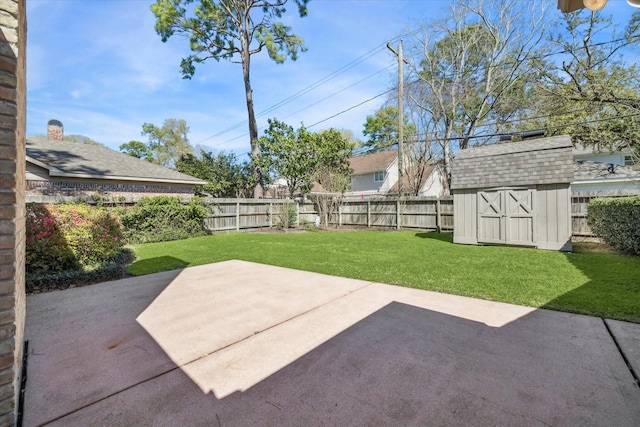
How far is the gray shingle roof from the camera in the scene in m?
7.20

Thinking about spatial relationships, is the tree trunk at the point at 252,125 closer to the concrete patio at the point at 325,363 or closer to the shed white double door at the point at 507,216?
the shed white double door at the point at 507,216

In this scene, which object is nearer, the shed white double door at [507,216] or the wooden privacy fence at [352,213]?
the shed white double door at [507,216]

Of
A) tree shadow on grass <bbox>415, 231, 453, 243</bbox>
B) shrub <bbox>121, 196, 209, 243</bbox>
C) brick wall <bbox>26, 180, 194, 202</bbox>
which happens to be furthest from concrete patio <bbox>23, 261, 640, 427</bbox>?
brick wall <bbox>26, 180, 194, 202</bbox>

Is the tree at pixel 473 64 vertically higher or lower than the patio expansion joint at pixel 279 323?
higher

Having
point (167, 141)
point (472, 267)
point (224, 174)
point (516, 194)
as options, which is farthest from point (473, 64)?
point (167, 141)

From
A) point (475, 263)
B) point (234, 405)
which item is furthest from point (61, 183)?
point (475, 263)

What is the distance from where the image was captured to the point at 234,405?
1694 millimetres

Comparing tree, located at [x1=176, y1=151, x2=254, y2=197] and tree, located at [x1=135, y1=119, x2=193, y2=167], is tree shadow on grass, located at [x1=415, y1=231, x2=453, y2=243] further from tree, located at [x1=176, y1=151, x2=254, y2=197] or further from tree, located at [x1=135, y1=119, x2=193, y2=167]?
tree, located at [x1=135, y1=119, x2=193, y2=167]

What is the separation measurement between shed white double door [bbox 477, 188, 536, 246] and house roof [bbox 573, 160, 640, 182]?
9.30 metres

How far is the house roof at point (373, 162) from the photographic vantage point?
25.7 meters

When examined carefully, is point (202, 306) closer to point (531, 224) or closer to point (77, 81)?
point (531, 224)

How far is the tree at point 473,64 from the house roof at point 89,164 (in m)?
14.5

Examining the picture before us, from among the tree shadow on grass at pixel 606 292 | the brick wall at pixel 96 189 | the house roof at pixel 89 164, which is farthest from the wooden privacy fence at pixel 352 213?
the tree shadow on grass at pixel 606 292

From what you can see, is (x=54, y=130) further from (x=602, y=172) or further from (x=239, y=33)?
(x=602, y=172)
